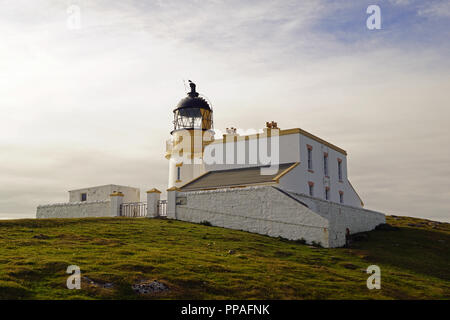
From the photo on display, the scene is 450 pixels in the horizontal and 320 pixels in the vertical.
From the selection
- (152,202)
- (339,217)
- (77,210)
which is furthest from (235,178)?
(77,210)

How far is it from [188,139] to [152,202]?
10.6 meters

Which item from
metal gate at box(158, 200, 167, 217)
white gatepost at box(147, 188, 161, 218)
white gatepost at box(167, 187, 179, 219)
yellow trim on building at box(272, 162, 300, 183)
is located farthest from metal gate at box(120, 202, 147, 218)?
yellow trim on building at box(272, 162, 300, 183)

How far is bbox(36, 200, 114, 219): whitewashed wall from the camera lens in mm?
39812

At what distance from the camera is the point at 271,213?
3247cm

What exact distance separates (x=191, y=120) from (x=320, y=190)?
14424 mm

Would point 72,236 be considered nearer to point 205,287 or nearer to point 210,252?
point 210,252

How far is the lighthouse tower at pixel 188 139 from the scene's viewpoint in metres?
45.3

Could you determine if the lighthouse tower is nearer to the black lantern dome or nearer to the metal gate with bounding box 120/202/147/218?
the black lantern dome

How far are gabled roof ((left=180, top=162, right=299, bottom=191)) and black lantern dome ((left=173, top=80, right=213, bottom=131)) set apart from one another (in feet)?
17.9

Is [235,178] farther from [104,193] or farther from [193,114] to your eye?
[104,193]
